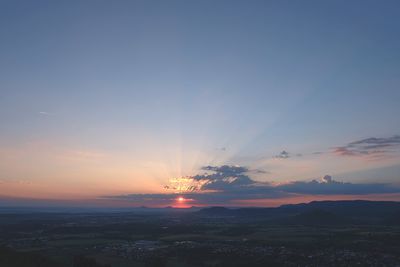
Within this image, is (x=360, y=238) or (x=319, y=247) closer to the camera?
(x=319, y=247)

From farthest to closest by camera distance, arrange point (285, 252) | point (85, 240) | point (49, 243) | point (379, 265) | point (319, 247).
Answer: point (85, 240), point (49, 243), point (319, 247), point (285, 252), point (379, 265)

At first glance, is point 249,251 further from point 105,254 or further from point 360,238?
point 360,238

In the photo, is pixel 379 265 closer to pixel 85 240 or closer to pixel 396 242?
pixel 396 242

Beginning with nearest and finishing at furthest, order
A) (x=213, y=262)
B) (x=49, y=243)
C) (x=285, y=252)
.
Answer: (x=213, y=262), (x=285, y=252), (x=49, y=243)

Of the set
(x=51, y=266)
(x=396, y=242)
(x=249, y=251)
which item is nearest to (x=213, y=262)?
(x=249, y=251)

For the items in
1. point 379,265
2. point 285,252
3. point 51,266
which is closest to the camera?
point 51,266

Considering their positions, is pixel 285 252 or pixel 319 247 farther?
pixel 319 247

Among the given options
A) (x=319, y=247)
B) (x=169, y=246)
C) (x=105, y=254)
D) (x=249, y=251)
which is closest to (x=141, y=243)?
(x=169, y=246)

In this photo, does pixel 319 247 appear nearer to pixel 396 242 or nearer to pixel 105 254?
pixel 396 242

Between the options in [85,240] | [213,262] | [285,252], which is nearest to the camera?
[213,262]
